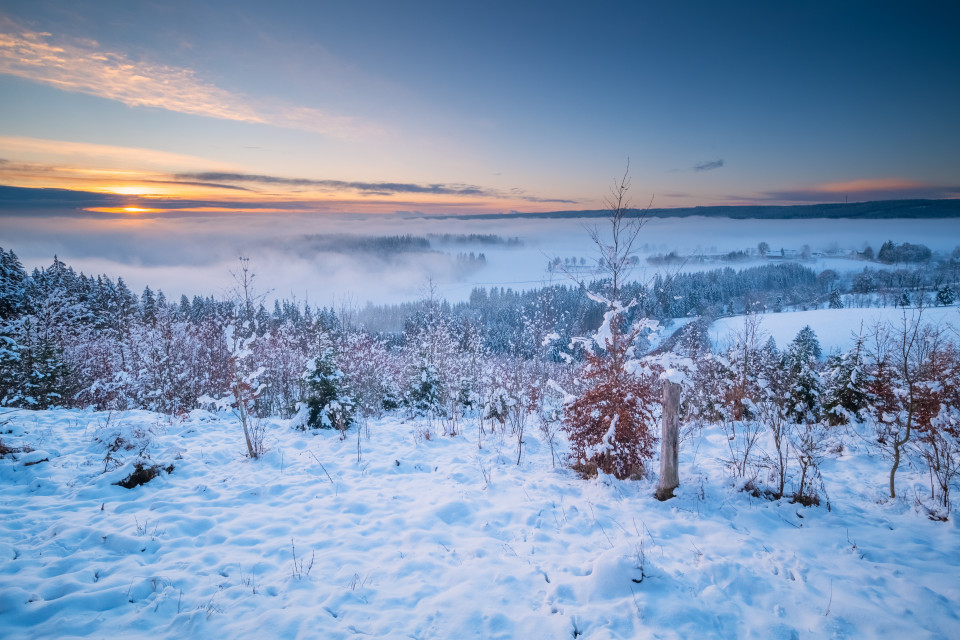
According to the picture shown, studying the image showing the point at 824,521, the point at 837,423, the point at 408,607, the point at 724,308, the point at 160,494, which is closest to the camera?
the point at 408,607

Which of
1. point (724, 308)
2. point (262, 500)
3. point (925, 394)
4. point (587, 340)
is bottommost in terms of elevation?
point (724, 308)

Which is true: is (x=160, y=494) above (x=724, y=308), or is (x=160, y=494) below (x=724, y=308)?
above

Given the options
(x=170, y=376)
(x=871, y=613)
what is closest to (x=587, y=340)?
(x=871, y=613)

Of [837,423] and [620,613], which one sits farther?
[837,423]

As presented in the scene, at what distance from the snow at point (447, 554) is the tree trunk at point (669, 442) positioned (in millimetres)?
331

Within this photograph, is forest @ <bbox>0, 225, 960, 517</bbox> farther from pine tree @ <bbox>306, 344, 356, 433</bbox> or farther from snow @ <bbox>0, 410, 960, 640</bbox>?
snow @ <bbox>0, 410, 960, 640</bbox>

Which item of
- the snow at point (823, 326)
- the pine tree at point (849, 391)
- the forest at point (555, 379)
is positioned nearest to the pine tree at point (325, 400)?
A: the forest at point (555, 379)

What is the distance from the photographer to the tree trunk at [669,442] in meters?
6.81

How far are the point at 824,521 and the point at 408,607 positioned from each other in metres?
6.67

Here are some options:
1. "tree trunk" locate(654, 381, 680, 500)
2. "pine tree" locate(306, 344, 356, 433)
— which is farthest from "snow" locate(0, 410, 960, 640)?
"pine tree" locate(306, 344, 356, 433)

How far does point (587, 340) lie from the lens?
8.15m

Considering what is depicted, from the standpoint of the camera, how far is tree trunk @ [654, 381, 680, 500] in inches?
268

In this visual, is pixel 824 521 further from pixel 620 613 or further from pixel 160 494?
pixel 160 494

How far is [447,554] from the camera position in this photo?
17.9 ft
